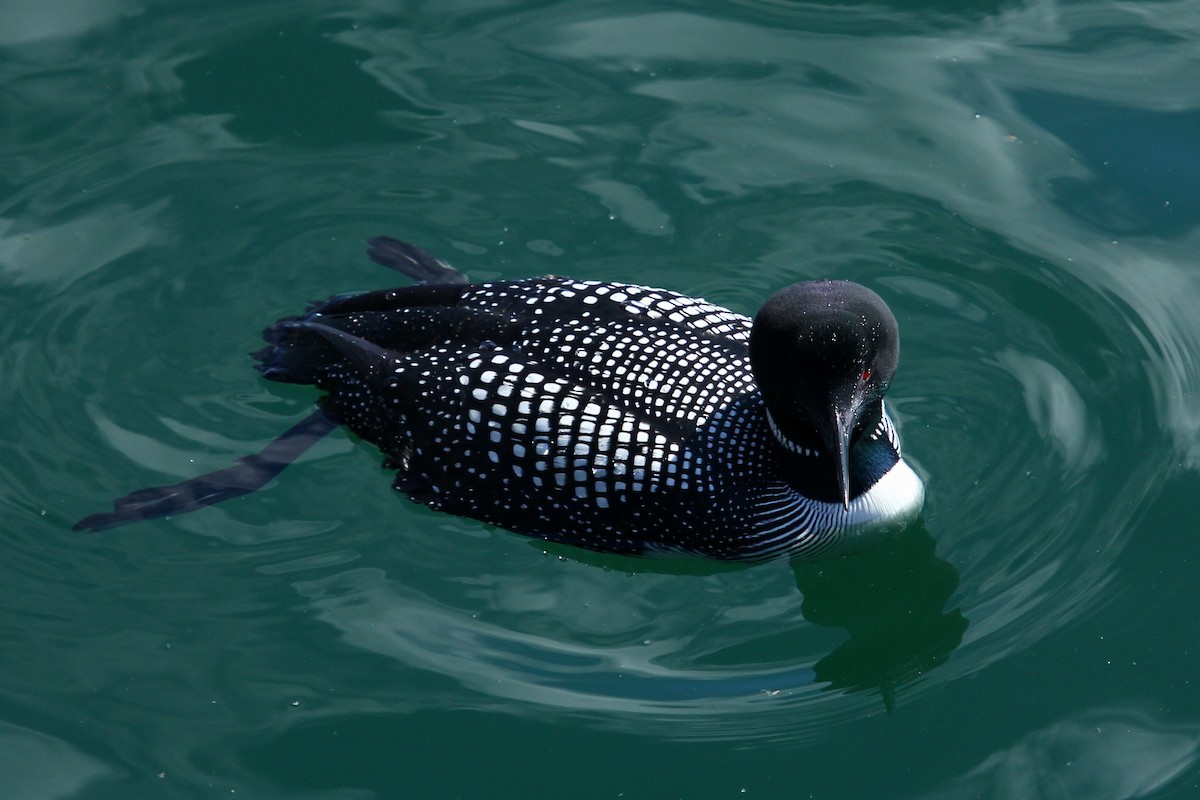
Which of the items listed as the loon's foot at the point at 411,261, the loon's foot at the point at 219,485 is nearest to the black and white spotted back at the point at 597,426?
the loon's foot at the point at 219,485

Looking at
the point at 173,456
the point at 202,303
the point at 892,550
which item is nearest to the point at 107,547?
the point at 173,456

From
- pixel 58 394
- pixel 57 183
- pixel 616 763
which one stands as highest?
pixel 57 183

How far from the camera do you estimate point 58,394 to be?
6.07 m

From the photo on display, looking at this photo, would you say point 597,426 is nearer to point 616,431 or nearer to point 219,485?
point 616,431

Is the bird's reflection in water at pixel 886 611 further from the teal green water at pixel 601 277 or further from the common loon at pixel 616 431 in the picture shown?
the common loon at pixel 616 431

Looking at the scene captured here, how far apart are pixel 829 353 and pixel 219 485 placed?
2.40 m

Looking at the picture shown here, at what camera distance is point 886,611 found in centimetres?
549

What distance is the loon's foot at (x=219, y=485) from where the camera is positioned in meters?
5.59

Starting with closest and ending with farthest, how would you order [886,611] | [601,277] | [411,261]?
1. [886,611]
2. [411,261]
3. [601,277]

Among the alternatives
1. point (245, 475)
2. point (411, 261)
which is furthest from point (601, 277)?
point (245, 475)

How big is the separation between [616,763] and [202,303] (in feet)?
8.86

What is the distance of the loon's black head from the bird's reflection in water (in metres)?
0.84

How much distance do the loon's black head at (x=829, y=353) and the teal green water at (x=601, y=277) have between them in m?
0.96

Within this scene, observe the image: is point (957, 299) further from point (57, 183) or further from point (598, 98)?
point (57, 183)
